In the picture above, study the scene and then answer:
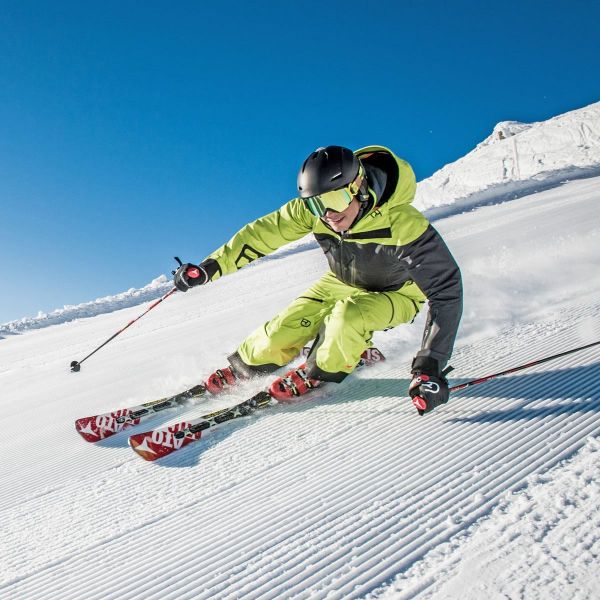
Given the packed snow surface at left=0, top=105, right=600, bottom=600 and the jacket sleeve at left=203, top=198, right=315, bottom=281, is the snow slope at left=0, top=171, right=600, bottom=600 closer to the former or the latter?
the packed snow surface at left=0, top=105, right=600, bottom=600

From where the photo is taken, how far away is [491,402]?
2674mm

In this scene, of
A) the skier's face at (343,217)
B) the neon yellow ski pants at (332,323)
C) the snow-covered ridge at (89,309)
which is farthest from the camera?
the snow-covered ridge at (89,309)

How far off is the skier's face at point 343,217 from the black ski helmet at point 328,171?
0.15m

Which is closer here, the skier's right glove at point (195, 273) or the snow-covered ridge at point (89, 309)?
the skier's right glove at point (195, 273)

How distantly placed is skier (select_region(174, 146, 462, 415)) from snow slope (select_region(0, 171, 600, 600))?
242 mm

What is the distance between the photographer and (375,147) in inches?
129

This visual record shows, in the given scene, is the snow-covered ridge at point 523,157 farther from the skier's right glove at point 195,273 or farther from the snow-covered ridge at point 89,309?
the skier's right glove at point 195,273

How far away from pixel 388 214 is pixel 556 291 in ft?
9.46

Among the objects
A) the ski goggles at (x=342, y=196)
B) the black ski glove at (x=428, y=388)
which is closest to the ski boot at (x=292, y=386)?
the black ski glove at (x=428, y=388)

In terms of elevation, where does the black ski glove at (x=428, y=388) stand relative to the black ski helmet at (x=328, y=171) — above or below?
below

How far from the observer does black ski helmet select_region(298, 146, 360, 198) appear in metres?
2.85

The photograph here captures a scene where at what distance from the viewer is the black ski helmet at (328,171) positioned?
9.34 feet

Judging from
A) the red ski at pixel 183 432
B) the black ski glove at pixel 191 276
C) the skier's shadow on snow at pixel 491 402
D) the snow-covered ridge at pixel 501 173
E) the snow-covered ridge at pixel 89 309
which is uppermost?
the snow-covered ridge at pixel 501 173

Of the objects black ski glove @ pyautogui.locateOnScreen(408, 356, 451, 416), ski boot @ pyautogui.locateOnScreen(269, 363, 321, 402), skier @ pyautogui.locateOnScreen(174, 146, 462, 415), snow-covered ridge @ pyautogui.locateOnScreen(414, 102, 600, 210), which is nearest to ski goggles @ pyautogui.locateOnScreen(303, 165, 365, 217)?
skier @ pyautogui.locateOnScreen(174, 146, 462, 415)
